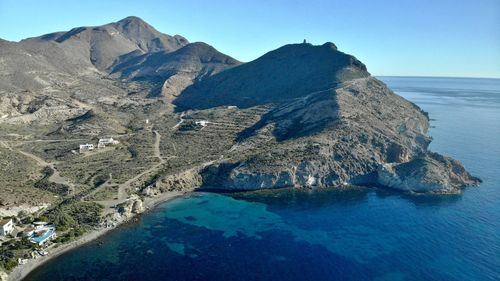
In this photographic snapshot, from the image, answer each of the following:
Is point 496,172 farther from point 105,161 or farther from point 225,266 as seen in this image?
point 105,161

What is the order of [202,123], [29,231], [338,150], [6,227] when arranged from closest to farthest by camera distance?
[6,227] → [29,231] → [338,150] → [202,123]

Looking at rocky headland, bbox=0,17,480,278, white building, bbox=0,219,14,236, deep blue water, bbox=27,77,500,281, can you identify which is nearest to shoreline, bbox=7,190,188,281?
rocky headland, bbox=0,17,480,278

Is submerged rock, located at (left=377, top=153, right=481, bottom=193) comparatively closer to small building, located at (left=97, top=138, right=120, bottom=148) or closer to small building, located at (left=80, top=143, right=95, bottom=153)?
small building, located at (left=97, top=138, right=120, bottom=148)

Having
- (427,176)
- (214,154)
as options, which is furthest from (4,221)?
(427,176)

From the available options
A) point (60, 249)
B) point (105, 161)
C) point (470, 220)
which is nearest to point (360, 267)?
point (470, 220)

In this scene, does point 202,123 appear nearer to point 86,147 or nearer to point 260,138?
point 260,138

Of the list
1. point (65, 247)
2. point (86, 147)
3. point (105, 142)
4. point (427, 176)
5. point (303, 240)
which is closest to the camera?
point (65, 247)
